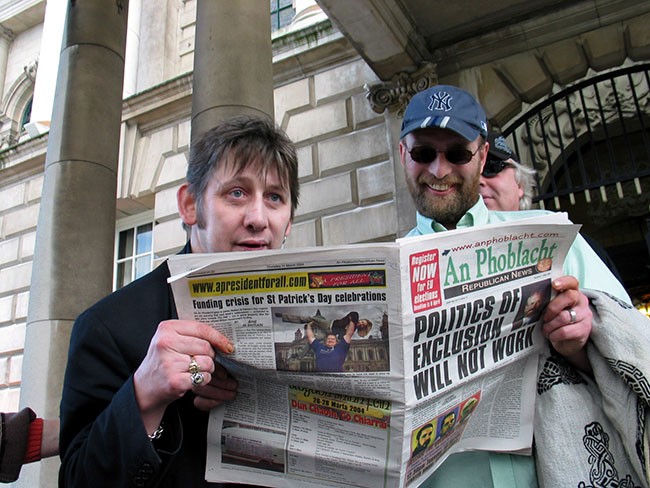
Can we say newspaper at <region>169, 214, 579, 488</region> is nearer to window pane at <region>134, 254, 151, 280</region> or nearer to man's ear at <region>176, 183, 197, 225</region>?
man's ear at <region>176, 183, 197, 225</region>

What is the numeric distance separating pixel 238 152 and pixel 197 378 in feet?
2.24

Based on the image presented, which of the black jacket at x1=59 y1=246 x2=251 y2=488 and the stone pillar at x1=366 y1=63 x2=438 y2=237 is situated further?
the stone pillar at x1=366 y1=63 x2=438 y2=237

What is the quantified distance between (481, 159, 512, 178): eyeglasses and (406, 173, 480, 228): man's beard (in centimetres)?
74

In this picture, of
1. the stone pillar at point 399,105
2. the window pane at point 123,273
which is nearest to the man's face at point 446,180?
the stone pillar at point 399,105

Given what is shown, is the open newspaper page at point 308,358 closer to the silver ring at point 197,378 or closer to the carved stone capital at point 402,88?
the silver ring at point 197,378

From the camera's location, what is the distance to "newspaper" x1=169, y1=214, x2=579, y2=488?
125 centimetres

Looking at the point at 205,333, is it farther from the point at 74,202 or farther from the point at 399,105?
the point at 399,105

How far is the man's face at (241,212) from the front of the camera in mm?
1537

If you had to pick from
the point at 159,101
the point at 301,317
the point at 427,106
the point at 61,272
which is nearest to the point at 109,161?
the point at 61,272

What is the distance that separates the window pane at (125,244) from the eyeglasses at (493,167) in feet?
28.4

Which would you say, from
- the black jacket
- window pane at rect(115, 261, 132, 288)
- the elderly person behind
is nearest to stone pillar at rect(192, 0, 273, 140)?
the elderly person behind

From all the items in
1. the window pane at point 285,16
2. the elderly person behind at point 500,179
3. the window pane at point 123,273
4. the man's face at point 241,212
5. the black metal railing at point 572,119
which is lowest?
the man's face at point 241,212

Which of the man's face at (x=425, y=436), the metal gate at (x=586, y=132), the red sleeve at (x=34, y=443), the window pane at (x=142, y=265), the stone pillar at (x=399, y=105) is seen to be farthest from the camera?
the window pane at (x=142, y=265)

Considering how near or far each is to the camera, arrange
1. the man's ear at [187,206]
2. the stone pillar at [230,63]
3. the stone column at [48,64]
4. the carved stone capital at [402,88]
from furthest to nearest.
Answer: the stone column at [48,64]
the carved stone capital at [402,88]
the stone pillar at [230,63]
the man's ear at [187,206]
